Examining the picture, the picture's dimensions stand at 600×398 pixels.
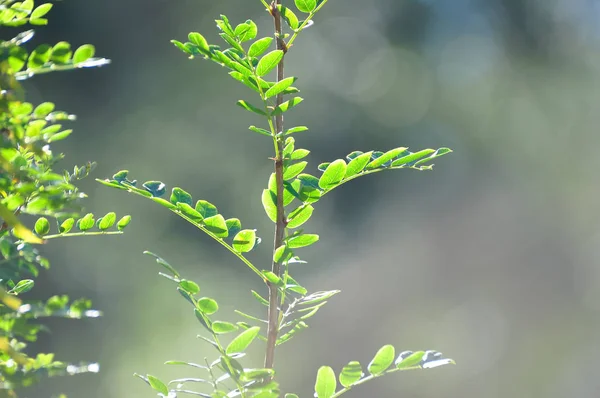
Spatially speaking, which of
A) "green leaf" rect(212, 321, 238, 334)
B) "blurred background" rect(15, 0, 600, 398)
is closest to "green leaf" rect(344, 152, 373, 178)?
"green leaf" rect(212, 321, 238, 334)

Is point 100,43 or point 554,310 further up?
point 100,43

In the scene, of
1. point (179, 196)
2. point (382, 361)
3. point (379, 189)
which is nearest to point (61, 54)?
point (179, 196)

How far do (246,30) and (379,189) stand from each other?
2.84m

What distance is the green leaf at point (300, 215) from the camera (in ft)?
1.16

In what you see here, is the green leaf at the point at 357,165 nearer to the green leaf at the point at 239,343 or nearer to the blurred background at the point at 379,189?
the green leaf at the point at 239,343

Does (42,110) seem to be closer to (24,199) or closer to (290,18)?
(24,199)

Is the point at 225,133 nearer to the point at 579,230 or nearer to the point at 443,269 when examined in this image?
the point at 443,269

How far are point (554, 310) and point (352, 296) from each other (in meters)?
1.03

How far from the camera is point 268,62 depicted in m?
0.34

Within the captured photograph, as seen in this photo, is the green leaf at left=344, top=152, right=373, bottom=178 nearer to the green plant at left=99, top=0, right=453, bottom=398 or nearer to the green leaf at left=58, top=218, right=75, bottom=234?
the green plant at left=99, top=0, right=453, bottom=398

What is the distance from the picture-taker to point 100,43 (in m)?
2.83

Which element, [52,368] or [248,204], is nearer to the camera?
[52,368]

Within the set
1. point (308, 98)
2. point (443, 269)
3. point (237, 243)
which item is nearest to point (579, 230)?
point (443, 269)

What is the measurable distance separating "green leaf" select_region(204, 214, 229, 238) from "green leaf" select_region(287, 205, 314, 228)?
0.11 ft
